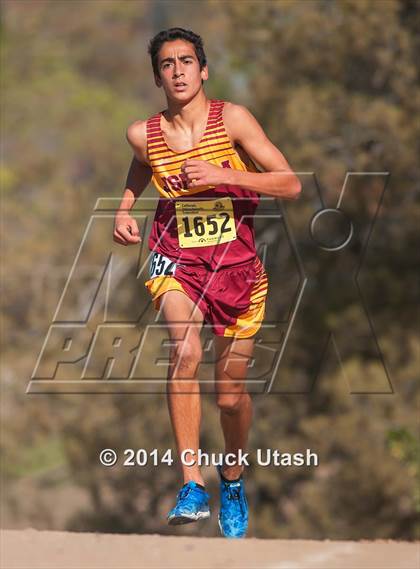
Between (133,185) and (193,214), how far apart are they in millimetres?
465

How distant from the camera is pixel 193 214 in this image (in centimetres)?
679

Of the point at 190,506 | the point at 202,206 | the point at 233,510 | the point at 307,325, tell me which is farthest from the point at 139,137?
the point at 307,325

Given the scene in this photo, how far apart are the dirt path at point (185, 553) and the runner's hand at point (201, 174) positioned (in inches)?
147

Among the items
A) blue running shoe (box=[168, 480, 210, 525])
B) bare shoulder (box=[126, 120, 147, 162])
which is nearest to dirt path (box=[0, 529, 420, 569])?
blue running shoe (box=[168, 480, 210, 525])

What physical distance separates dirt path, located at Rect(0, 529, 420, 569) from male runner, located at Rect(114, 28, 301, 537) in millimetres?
2670

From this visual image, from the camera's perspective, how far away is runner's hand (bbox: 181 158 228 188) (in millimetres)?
6211

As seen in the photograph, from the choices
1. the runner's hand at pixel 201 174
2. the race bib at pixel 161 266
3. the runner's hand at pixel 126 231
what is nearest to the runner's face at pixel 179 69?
the runner's hand at pixel 201 174

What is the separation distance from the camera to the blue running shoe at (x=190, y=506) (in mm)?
6531

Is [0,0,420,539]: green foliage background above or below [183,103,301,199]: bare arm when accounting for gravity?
above

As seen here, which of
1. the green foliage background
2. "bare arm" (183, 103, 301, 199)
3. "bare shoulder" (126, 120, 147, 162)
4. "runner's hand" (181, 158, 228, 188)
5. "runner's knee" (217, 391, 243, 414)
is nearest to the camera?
"runner's hand" (181, 158, 228, 188)

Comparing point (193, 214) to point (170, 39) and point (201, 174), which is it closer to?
point (201, 174)

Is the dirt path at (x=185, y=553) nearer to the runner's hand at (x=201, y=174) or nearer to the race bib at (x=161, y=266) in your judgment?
the race bib at (x=161, y=266)

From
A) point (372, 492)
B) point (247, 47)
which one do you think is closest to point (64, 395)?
point (372, 492)

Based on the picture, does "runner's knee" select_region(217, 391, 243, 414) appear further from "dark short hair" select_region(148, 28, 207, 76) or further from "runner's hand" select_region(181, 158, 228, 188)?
"dark short hair" select_region(148, 28, 207, 76)
